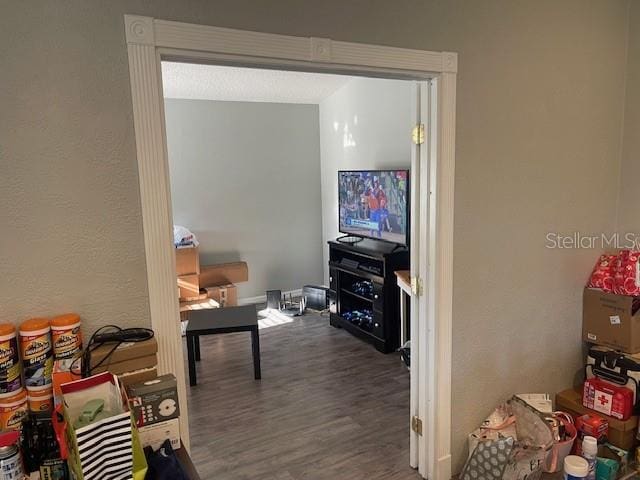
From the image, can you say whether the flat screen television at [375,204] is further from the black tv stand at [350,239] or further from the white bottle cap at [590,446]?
the white bottle cap at [590,446]

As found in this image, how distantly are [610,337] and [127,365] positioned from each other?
2344 mm

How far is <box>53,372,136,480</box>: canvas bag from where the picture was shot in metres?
1.08

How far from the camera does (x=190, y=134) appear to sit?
17.0 ft

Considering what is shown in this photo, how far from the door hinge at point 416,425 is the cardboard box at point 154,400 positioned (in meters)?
1.36

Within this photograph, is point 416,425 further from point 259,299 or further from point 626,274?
point 259,299

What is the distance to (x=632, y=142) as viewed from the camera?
8.10 ft

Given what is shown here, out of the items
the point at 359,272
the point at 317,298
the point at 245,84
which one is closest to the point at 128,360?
the point at 359,272

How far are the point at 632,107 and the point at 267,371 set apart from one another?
3002 millimetres

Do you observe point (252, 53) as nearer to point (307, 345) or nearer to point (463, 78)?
point (463, 78)

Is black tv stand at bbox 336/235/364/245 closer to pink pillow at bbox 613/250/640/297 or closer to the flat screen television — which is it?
the flat screen television

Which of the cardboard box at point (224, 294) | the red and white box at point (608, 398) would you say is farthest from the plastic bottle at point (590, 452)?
the cardboard box at point (224, 294)

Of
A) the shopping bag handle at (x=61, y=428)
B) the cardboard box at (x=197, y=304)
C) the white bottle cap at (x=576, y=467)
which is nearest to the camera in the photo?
the shopping bag handle at (x=61, y=428)

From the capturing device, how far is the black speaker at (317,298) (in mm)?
5219

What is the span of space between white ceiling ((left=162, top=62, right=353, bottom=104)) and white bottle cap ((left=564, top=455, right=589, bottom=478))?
3.43 meters
